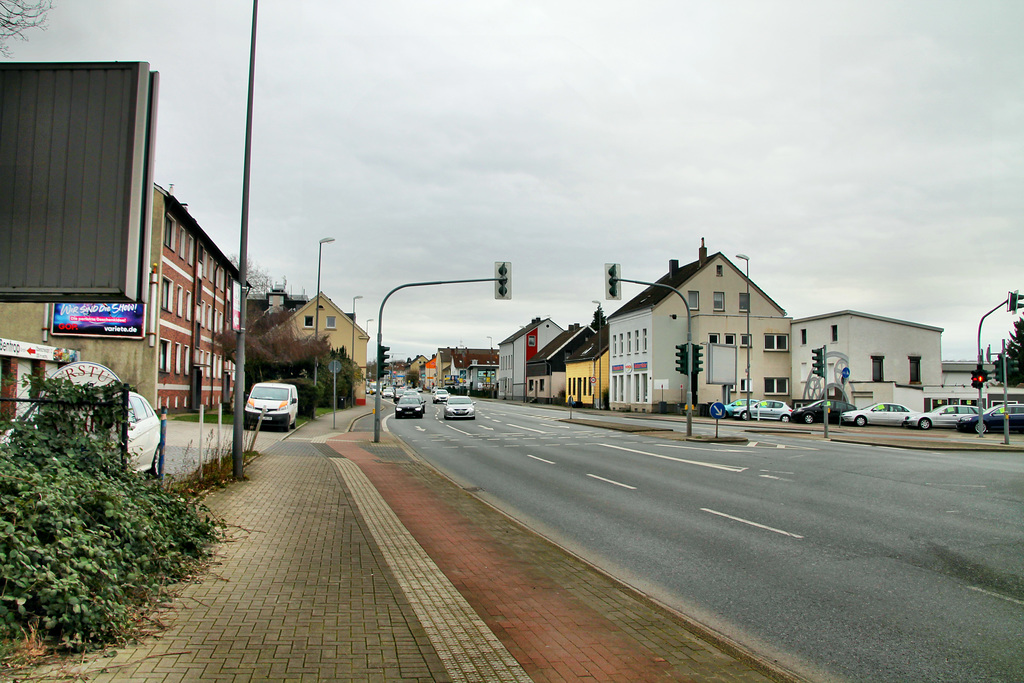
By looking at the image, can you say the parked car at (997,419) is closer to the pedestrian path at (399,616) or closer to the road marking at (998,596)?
the road marking at (998,596)

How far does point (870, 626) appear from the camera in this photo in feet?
19.1

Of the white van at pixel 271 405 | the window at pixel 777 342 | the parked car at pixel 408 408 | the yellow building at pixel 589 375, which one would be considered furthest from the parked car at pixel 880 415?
the white van at pixel 271 405

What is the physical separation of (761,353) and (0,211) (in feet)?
185

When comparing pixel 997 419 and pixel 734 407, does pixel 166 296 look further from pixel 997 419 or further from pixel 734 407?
pixel 997 419

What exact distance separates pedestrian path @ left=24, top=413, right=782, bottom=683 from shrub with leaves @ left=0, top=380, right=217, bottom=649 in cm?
31

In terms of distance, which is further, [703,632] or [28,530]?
[703,632]

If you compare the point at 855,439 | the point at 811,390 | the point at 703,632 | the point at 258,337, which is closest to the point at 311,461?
the point at 703,632

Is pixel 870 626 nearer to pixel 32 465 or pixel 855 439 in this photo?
pixel 32 465

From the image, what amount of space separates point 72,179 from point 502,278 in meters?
17.1

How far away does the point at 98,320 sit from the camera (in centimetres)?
3044

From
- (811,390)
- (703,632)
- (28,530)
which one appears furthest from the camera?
(811,390)

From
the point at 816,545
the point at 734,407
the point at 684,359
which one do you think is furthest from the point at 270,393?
the point at 734,407

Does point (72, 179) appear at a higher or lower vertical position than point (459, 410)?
higher

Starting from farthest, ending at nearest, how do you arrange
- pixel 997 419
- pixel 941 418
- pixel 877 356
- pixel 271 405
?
pixel 877 356
pixel 941 418
pixel 997 419
pixel 271 405
